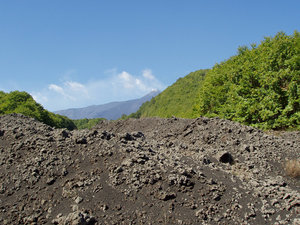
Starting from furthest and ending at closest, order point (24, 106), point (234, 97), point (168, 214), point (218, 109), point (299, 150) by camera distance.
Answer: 1. point (24, 106)
2. point (218, 109)
3. point (234, 97)
4. point (299, 150)
5. point (168, 214)

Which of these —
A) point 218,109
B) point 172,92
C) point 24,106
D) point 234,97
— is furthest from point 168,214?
point 172,92

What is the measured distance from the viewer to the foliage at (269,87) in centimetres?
1177

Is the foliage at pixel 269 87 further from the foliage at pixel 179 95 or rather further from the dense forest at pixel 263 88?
the foliage at pixel 179 95

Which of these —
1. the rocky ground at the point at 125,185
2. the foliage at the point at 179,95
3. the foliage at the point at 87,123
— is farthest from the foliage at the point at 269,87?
the foliage at the point at 87,123

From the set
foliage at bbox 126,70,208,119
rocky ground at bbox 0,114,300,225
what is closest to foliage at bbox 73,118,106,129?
foliage at bbox 126,70,208,119

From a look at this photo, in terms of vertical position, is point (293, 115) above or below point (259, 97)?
below

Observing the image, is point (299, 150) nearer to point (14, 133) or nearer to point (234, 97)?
point (234, 97)

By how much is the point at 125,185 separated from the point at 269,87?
1013 centimetres

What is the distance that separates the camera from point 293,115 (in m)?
11.6

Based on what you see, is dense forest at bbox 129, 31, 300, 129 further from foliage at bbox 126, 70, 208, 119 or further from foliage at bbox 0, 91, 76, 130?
foliage at bbox 126, 70, 208, 119

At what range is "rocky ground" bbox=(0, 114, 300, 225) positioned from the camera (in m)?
4.79

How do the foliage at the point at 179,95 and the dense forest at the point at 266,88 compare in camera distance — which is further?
the foliage at the point at 179,95

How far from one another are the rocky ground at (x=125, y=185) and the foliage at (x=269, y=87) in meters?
4.53

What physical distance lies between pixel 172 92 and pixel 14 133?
A: 48372mm
